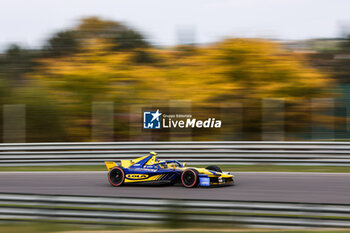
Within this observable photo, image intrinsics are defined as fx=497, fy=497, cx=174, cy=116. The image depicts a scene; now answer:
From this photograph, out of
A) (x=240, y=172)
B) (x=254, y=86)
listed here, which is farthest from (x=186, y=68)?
(x=240, y=172)

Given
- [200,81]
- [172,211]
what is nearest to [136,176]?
[172,211]

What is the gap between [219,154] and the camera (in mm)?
15172

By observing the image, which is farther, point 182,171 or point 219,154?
point 219,154

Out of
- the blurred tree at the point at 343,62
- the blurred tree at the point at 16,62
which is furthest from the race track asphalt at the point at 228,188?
the blurred tree at the point at 16,62

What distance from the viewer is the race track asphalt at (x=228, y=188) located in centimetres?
1001

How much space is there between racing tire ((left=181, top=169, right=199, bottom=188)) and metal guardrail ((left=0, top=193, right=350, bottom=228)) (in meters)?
3.35

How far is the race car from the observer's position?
36.4 feet

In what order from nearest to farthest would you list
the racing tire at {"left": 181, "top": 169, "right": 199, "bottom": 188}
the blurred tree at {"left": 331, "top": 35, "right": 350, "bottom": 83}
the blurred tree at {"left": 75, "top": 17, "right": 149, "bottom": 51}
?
1. the racing tire at {"left": 181, "top": 169, "right": 199, "bottom": 188}
2. the blurred tree at {"left": 331, "top": 35, "right": 350, "bottom": 83}
3. the blurred tree at {"left": 75, "top": 17, "right": 149, "bottom": 51}

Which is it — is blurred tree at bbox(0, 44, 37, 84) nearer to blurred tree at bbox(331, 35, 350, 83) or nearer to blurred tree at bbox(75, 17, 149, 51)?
blurred tree at bbox(75, 17, 149, 51)

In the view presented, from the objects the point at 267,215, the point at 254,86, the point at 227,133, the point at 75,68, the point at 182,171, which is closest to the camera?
the point at 267,215

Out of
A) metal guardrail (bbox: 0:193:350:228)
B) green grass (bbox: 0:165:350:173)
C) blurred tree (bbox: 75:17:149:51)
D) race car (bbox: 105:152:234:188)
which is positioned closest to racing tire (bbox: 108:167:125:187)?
race car (bbox: 105:152:234:188)

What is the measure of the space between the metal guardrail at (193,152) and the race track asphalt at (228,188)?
161 centimetres

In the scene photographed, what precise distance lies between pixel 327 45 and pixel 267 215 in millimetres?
23151

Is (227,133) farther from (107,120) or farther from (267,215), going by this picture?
(267,215)
